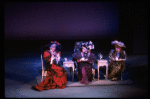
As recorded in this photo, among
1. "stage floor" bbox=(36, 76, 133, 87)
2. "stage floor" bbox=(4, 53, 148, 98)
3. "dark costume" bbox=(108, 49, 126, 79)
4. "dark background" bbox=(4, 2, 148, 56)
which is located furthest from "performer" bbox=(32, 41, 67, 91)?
"dark background" bbox=(4, 2, 148, 56)

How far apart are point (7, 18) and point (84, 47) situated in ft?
26.5

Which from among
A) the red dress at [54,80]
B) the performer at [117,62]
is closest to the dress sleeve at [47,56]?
the red dress at [54,80]

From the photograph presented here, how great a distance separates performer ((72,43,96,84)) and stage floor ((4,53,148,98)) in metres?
0.24

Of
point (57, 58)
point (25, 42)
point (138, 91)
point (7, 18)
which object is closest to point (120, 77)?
point (138, 91)

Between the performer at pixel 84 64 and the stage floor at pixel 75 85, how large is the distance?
0.78ft

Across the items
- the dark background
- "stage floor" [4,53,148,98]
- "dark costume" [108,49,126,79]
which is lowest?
"stage floor" [4,53,148,98]

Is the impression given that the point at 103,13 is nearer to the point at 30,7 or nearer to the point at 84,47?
the point at 30,7

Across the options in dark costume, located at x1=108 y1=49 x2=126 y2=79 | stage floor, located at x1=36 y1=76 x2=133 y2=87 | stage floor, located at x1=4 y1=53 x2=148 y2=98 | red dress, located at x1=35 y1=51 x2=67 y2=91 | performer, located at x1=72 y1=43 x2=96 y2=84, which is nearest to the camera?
stage floor, located at x1=4 y1=53 x2=148 y2=98

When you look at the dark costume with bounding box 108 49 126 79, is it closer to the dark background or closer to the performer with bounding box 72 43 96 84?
the performer with bounding box 72 43 96 84

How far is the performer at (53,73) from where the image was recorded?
5735 mm

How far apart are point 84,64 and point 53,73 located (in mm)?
1098

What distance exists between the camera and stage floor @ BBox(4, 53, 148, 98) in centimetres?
529

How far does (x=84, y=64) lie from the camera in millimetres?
6246

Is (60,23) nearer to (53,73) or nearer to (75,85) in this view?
(53,73)
